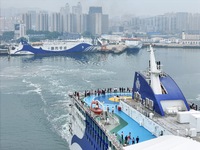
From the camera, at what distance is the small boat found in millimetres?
44688

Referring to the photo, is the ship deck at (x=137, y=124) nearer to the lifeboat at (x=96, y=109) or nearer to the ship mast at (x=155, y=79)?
the lifeboat at (x=96, y=109)

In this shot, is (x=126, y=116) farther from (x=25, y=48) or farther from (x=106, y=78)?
(x=25, y=48)

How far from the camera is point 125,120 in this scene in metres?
9.34

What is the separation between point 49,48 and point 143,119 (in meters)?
37.9

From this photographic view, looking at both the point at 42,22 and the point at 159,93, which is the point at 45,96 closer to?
the point at 159,93

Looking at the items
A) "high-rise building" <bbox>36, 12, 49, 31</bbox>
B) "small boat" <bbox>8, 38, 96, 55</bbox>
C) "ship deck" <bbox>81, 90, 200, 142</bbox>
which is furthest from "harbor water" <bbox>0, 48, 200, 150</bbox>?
"high-rise building" <bbox>36, 12, 49, 31</bbox>

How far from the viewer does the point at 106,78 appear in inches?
976

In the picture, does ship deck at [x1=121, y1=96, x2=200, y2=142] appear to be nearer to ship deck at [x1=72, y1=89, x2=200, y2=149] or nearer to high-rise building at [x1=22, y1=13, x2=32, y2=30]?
ship deck at [x1=72, y1=89, x2=200, y2=149]

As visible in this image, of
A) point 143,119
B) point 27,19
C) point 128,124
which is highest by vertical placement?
point 27,19

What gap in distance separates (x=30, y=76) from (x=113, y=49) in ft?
80.3

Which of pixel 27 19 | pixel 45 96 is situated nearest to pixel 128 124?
pixel 45 96

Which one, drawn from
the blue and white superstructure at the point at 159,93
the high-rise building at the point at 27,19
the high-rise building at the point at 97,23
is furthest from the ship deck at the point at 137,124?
the high-rise building at the point at 27,19

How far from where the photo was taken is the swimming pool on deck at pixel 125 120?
832cm

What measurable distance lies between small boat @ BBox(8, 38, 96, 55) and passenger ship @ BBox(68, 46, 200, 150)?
34.2 m
